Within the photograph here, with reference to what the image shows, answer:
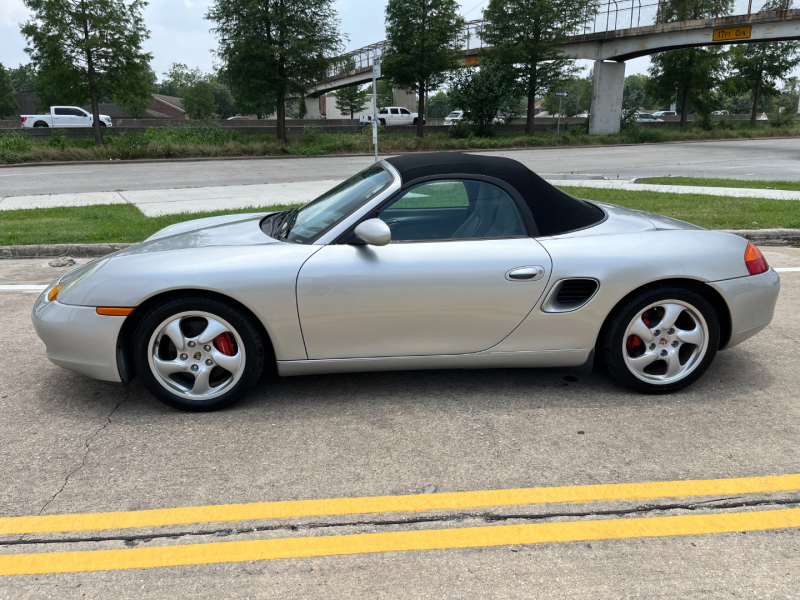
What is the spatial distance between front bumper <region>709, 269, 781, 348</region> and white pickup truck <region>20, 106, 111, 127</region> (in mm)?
37767

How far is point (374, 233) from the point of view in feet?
10.7

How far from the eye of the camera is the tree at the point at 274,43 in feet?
90.5

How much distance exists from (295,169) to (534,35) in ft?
64.0

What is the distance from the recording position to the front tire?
3.32 meters

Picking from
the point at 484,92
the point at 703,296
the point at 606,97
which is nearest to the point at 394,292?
the point at 703,296

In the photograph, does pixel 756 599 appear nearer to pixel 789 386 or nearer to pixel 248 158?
pixel 789 386

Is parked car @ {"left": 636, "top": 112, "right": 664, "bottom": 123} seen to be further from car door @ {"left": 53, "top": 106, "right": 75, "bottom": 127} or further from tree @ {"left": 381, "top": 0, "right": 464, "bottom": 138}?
car door @ {"left": 53, "top": 106, "right": 75, "bottom": 127}

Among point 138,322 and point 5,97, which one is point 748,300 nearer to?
point 138,322

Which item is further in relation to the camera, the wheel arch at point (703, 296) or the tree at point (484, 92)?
the tree at point (484, 92)

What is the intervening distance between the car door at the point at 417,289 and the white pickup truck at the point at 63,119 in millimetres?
36926

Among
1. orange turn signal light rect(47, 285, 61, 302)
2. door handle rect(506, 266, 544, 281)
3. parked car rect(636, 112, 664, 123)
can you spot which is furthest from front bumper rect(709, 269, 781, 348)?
parked car rect(636, 112, 664, 123)

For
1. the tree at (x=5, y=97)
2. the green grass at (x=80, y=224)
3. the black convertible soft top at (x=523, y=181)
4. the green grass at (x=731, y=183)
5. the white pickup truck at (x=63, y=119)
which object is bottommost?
the green grass at (x=80, y=224)

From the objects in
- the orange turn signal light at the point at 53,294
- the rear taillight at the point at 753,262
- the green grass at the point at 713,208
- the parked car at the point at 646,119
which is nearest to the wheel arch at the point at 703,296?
the rear taillight at the point at 753,262

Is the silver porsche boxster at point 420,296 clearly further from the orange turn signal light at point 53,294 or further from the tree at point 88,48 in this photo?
the tree at point 88,48
